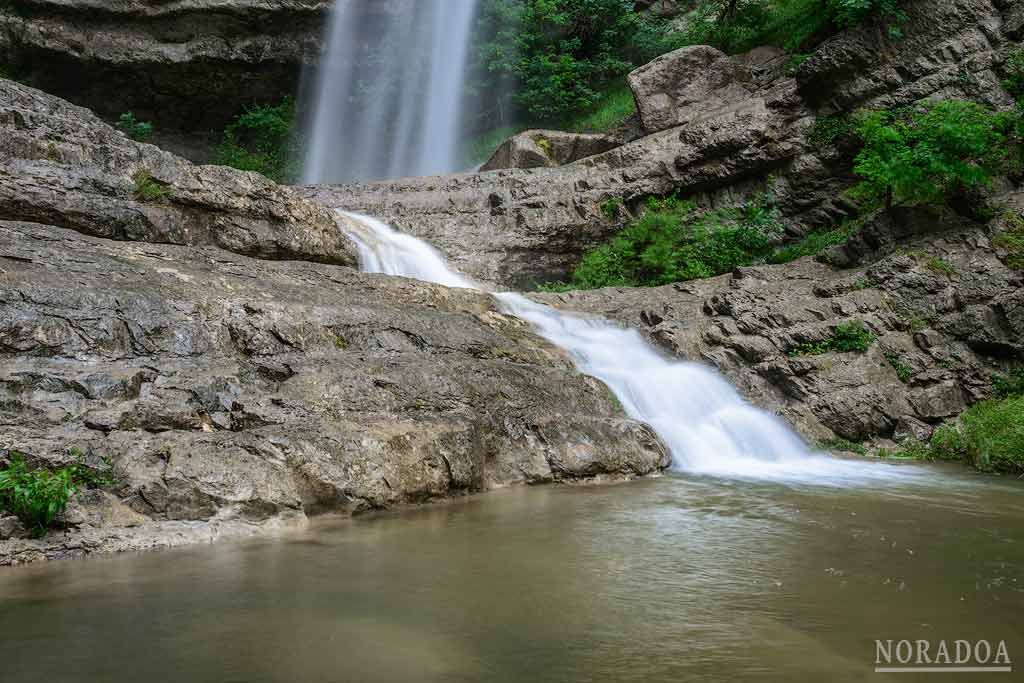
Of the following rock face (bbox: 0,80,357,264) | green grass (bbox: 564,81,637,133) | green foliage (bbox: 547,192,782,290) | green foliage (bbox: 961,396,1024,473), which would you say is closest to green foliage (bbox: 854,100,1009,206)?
green foliage (bbox: 547,192,782,290)

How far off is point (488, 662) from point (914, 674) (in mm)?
1669

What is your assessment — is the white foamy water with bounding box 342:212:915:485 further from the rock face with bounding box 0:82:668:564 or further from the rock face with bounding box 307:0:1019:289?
Answer: the rock face with bounding box 307:0:1019:289

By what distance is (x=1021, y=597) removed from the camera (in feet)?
12.5

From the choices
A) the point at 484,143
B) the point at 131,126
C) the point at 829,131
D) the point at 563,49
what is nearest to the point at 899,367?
the point at 829,131

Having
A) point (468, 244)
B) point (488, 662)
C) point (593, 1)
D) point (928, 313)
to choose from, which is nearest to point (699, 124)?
point (468, 244)

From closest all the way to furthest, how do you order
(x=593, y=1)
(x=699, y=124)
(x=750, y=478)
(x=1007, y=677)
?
(x=1007, y=677) < (x=750, y=478) < (x=699, y=124) < (x=593, y=1)

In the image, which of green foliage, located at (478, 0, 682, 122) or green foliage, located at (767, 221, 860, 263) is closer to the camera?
green foliage, located at (767, 221, 860, 263)

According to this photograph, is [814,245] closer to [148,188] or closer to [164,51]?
[148,188]

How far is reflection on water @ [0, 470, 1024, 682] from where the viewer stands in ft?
9.84

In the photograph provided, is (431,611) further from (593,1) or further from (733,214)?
(593,1)

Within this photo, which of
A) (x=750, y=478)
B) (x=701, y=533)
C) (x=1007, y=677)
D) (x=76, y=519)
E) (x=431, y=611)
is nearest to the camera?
(x=1007, y=677)

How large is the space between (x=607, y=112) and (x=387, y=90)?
905 cm

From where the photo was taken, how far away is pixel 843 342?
11.4 metres

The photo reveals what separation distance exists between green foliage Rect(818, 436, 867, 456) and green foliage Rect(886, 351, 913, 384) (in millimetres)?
1593
